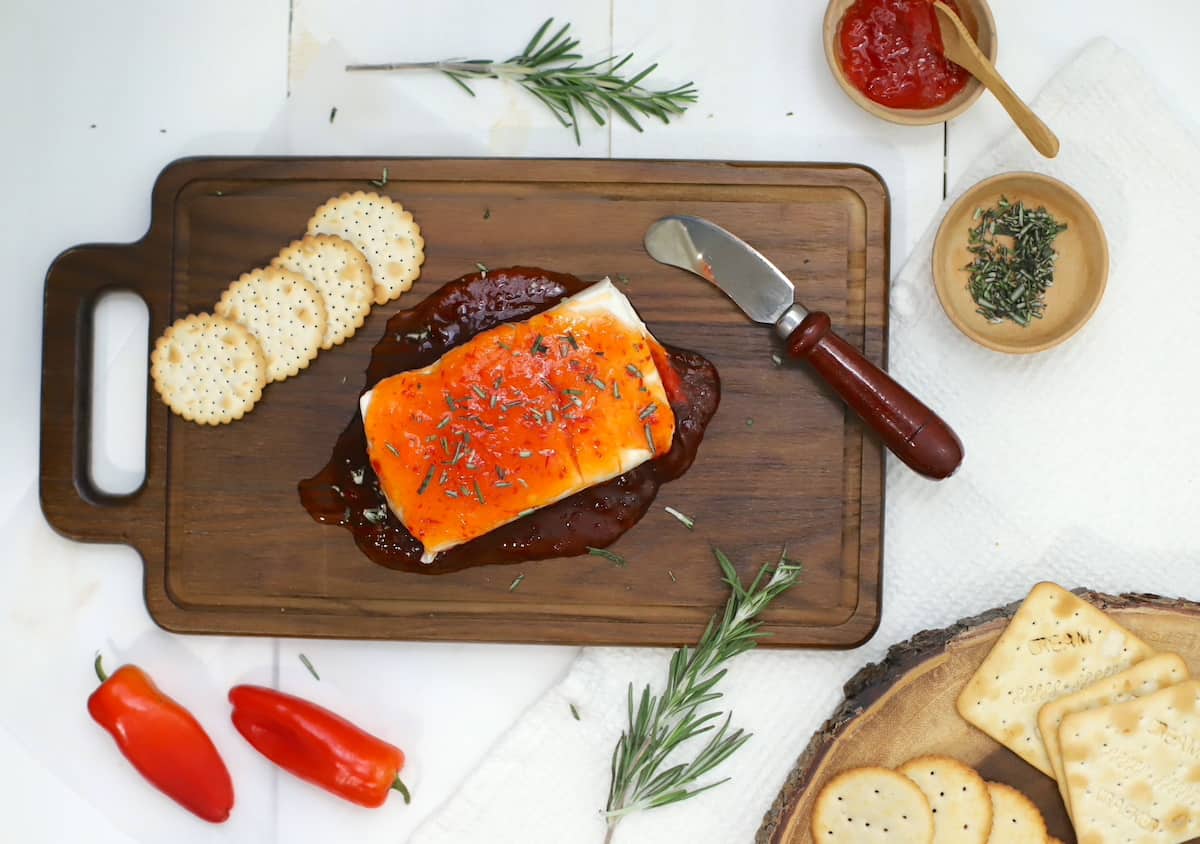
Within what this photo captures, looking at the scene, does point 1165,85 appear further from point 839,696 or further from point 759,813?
point 759,813

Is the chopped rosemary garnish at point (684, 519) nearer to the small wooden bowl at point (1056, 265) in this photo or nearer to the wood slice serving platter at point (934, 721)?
the wood slice serving platter at point (934, 721)

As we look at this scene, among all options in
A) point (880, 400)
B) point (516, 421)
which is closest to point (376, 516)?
point (516, 421)

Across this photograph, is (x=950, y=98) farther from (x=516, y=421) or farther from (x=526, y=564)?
(x=526, y=564)

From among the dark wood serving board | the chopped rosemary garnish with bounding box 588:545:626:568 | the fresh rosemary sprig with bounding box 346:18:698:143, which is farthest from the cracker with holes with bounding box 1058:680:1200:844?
the fresh rosemary sprig with bounding box 346:18:698:143

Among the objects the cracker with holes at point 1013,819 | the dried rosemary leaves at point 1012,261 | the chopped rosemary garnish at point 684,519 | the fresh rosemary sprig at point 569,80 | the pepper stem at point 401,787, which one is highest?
the fresh rosemary sprig at point 569,80

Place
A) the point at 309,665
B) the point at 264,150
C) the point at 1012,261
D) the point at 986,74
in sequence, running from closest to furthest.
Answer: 1. the point at 986,74
2. the point at 1012,261
3. the point at 309,665
4. the point at 264,150

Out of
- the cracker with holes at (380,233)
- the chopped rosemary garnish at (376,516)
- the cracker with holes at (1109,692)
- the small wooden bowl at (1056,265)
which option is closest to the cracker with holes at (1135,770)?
the cracker with holes at (1109,692)
